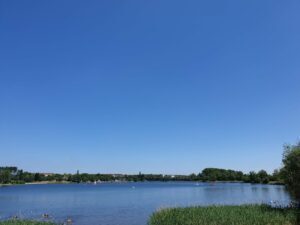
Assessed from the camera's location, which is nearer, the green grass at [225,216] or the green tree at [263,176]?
the green grass at [225,216]

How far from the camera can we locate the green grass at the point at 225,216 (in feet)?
86.0

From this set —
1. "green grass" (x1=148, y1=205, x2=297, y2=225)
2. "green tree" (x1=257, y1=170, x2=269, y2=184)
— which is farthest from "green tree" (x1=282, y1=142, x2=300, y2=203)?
"green tree" (x1=257, y1=170, x2=269, y2=184)

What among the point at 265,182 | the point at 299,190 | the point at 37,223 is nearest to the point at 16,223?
the point at 37,223

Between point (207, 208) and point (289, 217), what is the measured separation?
21.9 feet

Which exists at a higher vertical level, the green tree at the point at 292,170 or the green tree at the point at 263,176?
the green tree at the point at 263,176

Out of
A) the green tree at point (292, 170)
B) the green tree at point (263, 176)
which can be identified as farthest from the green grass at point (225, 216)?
the green tree at point (263, 176)

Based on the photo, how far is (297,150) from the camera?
35250mm

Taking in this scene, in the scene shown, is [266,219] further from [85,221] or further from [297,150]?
[85,221]

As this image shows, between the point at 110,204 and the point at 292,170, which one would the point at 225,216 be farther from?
the point at 110,204

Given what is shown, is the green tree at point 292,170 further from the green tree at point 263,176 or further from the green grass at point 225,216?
the green tree at point 263,176

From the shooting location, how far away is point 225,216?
90.6ft

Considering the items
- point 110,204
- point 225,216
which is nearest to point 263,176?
point 110,204

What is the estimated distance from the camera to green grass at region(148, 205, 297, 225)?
26203mm

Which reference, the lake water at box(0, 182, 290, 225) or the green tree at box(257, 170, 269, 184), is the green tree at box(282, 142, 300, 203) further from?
the green tree at box(257, 170, 269, 184)
